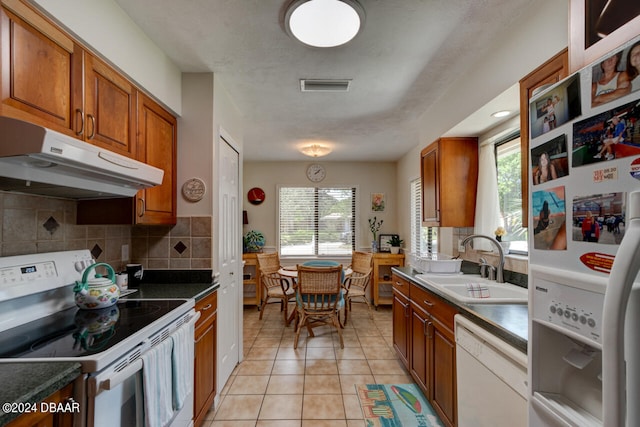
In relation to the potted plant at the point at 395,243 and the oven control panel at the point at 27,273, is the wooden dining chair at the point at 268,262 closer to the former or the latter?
the potted plant at the point at 395,243

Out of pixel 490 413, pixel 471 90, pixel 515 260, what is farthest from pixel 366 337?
pixel 471 90

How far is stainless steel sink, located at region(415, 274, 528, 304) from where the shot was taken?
63.6 inches

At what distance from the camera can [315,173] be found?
526 cm

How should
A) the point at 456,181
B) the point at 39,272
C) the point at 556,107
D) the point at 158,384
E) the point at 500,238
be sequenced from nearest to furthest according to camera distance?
1. the point at 556,107
2. the point at 158,384
3. the point at 39,272
4. the point at 500,238
5. the point at 456,181

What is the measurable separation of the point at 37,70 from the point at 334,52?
4.97 ft

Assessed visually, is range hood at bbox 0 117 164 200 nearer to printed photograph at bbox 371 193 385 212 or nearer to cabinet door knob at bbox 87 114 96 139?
cabinet door knob at bbox 87 114 96 139

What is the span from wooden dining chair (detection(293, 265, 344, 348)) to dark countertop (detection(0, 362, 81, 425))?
236cm

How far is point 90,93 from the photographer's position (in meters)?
1.45

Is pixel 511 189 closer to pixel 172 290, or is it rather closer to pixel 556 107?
pixel 556 107

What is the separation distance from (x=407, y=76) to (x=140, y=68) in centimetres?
181

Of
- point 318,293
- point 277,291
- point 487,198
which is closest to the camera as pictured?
point 487,198

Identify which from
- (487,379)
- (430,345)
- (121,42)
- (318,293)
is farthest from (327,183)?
(487,379)

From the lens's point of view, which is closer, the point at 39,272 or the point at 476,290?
the point at 39,272

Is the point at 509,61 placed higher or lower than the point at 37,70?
higher
